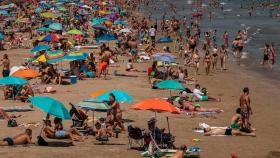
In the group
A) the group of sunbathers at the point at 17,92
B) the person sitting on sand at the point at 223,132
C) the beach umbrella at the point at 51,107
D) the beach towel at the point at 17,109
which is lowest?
the person sitting on sand at the point at 223,132

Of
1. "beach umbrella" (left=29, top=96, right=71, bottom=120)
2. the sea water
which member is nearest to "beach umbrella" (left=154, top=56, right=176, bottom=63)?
the sea water

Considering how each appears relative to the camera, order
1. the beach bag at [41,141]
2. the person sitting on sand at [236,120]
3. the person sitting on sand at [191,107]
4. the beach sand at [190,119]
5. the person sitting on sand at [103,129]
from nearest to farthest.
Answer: the beach sand at [190,119], the beach bag at [41,141], the person sitting on sand at [103,129], the person sitting on sand at [236,120], the person sitting on sand at [191,107]

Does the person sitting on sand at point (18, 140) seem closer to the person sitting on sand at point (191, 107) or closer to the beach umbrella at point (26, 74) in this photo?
the person sitting on sand at point (191, 107)

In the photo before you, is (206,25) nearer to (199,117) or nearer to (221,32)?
(221,32)

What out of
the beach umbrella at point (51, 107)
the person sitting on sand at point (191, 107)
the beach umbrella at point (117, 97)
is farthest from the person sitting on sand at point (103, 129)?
the person sitting on sand at point (191, 107)

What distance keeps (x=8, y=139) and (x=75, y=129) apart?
1.73m

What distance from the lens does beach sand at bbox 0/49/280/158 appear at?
12.5 m

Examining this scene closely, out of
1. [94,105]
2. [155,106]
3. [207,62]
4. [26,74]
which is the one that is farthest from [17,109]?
[207,62]

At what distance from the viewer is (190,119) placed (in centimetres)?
1661

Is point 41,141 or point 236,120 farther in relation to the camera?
point 236,120

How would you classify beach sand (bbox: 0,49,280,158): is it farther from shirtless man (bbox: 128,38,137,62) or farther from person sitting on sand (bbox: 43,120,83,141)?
shirtless man (bbox: 128,38,137,62)

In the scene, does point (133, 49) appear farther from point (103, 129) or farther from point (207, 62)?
point (103, 129)

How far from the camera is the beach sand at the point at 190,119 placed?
12.5 m

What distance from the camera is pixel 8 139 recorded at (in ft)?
41.4
